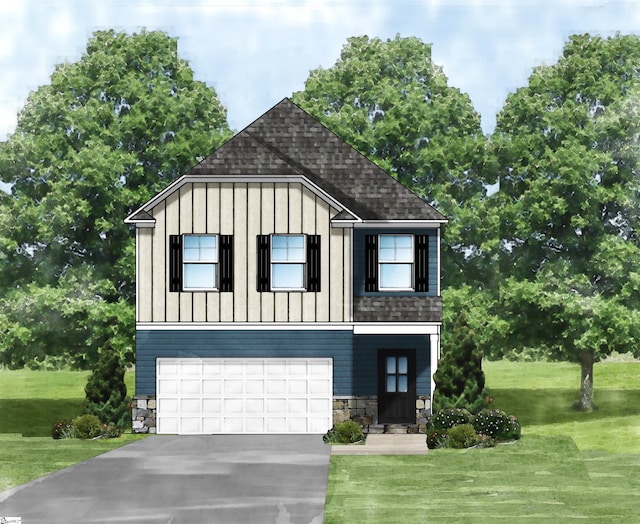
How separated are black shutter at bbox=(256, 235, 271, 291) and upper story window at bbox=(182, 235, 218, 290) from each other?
1071 mm

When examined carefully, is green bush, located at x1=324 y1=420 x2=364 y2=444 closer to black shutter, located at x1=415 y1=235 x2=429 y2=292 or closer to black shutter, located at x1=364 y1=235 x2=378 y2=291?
black shutter, located at x1=364 y1=235 x2=378 y2=291

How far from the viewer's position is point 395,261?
32.6m

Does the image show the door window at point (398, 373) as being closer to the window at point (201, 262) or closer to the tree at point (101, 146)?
the window at point (201, 262)

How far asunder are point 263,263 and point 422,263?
4.11 metres

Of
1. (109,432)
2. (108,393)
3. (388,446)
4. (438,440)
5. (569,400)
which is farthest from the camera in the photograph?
(569,400)

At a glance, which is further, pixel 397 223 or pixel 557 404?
pixel 557 404

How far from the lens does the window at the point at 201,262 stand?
31656 mm

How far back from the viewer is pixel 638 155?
126ft

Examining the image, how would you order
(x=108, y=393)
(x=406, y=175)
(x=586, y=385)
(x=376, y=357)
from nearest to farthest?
(x=108, y=393) → (x=376, y=357) → (x=406, y=175) → (x=586, y=385)

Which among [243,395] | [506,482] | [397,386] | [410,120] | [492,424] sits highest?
[410,120]

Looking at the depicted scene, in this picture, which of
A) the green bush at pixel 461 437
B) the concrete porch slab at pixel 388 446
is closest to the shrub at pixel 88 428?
the concrete porch slab at pixel 388 446

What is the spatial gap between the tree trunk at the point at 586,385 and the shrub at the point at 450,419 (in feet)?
35.9

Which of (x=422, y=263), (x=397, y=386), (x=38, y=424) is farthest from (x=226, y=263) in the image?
(x=38, y=424)

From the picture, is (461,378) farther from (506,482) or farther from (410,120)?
(410,120)
